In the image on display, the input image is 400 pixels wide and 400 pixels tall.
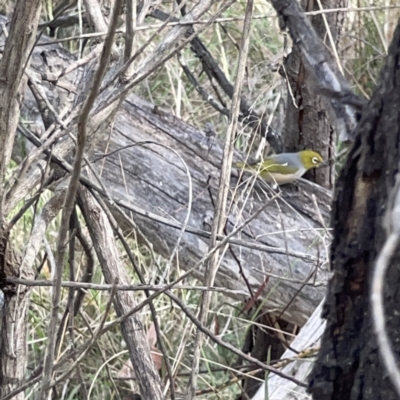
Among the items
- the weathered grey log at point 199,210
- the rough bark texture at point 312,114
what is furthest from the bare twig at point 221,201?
the rough bark texture at point 312,114

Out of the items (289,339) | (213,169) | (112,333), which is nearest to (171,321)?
(112,333)

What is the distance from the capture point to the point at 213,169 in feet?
7.17

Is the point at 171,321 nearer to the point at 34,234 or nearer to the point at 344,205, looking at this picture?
the point at 34,234

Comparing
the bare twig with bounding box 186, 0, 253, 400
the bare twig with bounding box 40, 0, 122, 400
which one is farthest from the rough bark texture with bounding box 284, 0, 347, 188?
the bare twig with bounding box 40, 0, 122, 400

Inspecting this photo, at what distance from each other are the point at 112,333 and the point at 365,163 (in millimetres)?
2091

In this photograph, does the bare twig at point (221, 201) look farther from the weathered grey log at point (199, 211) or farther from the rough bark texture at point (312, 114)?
the rough bark texture at point (312, 114)

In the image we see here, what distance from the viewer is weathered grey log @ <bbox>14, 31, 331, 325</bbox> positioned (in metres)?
2.02

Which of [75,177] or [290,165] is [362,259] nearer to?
[75,177]

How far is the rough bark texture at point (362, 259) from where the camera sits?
744 millimetres

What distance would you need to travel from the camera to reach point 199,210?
80.9 inches

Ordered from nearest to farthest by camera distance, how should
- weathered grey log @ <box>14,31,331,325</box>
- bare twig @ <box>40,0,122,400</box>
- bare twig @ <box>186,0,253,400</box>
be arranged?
bare twig @ <box>40,0,122,400</box>
bare twig @ <box>186,0,253,400</box>
weathered grey log @ <box>14,31,331,325</box>

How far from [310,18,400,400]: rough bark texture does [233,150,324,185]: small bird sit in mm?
1382

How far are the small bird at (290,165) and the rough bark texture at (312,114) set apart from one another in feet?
0.16

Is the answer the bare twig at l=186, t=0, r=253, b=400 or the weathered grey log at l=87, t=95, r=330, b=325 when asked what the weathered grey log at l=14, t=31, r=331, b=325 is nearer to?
the weathered grey log at l=87, t=95, r=330, b=325
